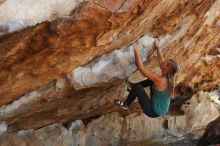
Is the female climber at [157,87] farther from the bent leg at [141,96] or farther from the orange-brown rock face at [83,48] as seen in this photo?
the orange-brown rock face at [83,48]

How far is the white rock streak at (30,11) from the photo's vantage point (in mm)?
6715

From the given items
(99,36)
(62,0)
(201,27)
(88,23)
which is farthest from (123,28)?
(201,27)

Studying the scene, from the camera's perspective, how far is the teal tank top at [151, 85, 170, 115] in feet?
27.8

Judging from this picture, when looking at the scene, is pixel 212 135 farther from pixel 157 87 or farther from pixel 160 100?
pixel 157 87

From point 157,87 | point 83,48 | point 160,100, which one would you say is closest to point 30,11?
point 83,48

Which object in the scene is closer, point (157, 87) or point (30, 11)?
point (30, 11)

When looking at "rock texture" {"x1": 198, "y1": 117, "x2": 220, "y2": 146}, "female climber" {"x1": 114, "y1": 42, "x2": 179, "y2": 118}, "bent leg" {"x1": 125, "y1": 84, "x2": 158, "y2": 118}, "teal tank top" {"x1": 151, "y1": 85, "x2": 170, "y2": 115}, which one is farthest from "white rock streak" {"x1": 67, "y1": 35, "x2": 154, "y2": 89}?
"rock texture" {"x1": 198, "y1": 117, "x2": 220, "y2": 146}

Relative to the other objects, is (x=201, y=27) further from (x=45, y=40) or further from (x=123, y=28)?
(x=45, y=40)

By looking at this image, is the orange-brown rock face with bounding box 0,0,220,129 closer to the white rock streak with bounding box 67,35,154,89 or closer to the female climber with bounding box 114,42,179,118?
the white rock streak with bounding box 67,35,154,89

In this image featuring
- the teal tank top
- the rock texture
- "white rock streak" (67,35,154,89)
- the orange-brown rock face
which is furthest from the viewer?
the rock texture

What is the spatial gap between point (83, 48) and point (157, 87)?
148 cm

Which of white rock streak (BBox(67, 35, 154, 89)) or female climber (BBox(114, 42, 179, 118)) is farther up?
white rock streak (BBox(67, 35, 154, 89))

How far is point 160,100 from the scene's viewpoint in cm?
860

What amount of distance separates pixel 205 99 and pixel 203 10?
6855 mm
